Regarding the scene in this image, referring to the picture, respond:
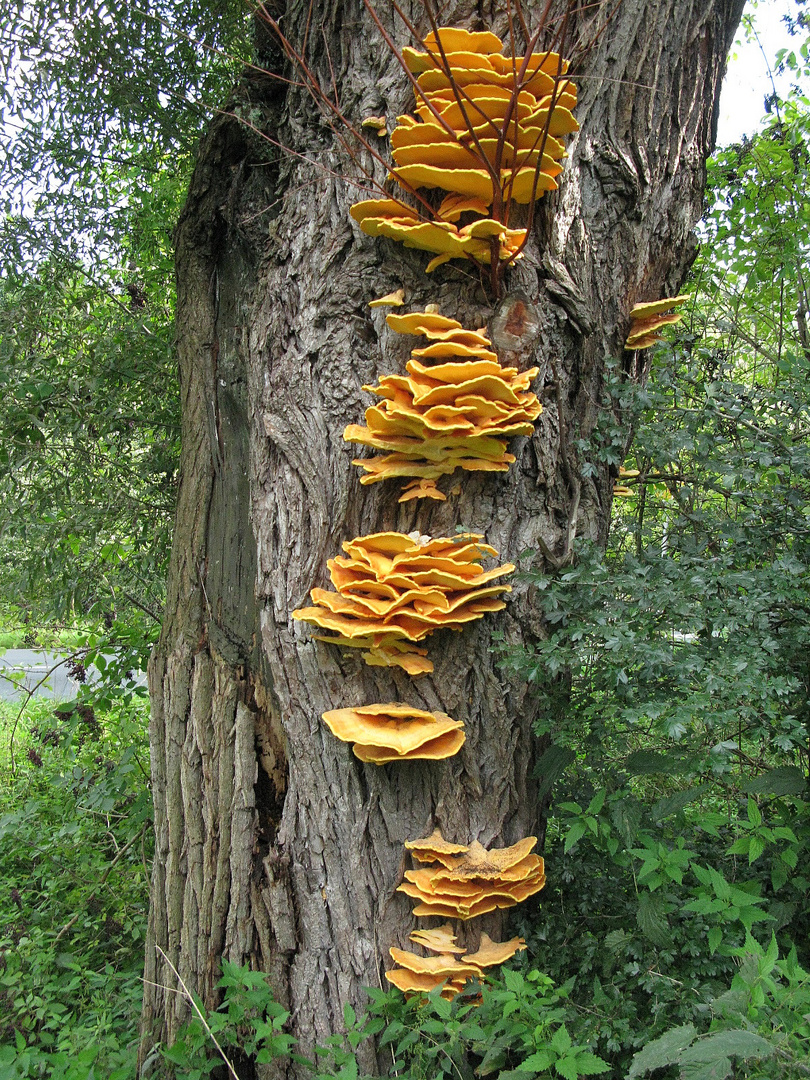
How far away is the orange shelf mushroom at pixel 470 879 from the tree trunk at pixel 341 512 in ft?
0.38

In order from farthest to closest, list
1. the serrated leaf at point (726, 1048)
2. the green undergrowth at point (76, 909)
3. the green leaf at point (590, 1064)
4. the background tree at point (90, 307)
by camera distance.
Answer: the background tree at point (90, 307) → the green undergrowth at point (76, 909) → the green leaf at point (590, 1064) → the serrated leaf at point (726, 1048)

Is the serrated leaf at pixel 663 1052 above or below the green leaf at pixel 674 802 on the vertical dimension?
below

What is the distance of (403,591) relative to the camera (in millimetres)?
2381

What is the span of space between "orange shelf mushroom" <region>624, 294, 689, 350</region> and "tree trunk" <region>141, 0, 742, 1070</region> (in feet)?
0.24

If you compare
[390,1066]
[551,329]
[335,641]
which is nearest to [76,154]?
[551,329]

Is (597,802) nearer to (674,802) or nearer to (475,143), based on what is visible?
(674,802)

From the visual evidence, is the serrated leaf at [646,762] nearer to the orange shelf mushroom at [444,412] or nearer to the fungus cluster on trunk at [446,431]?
the fungus cluster on trunk at [446,431]

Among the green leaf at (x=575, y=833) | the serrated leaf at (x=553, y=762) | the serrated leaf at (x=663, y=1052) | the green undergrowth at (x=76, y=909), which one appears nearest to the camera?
the serrated leaf at (x=663, y=1052)

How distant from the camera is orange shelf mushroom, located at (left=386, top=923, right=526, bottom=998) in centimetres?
246

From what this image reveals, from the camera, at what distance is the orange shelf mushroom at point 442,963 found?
2.46m

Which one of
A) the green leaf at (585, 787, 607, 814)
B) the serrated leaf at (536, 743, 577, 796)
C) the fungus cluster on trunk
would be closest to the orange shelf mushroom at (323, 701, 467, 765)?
the fungus cluster on trunk

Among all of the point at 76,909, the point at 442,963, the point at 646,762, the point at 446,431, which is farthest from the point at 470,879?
the point at 76,909

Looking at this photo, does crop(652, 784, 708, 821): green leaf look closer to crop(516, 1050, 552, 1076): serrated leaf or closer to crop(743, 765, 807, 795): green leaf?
crop(743, 765, 807, 795): green leaf

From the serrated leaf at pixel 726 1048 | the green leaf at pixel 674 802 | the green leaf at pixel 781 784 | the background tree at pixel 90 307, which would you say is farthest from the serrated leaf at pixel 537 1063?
the background tree at pixel 90 307
